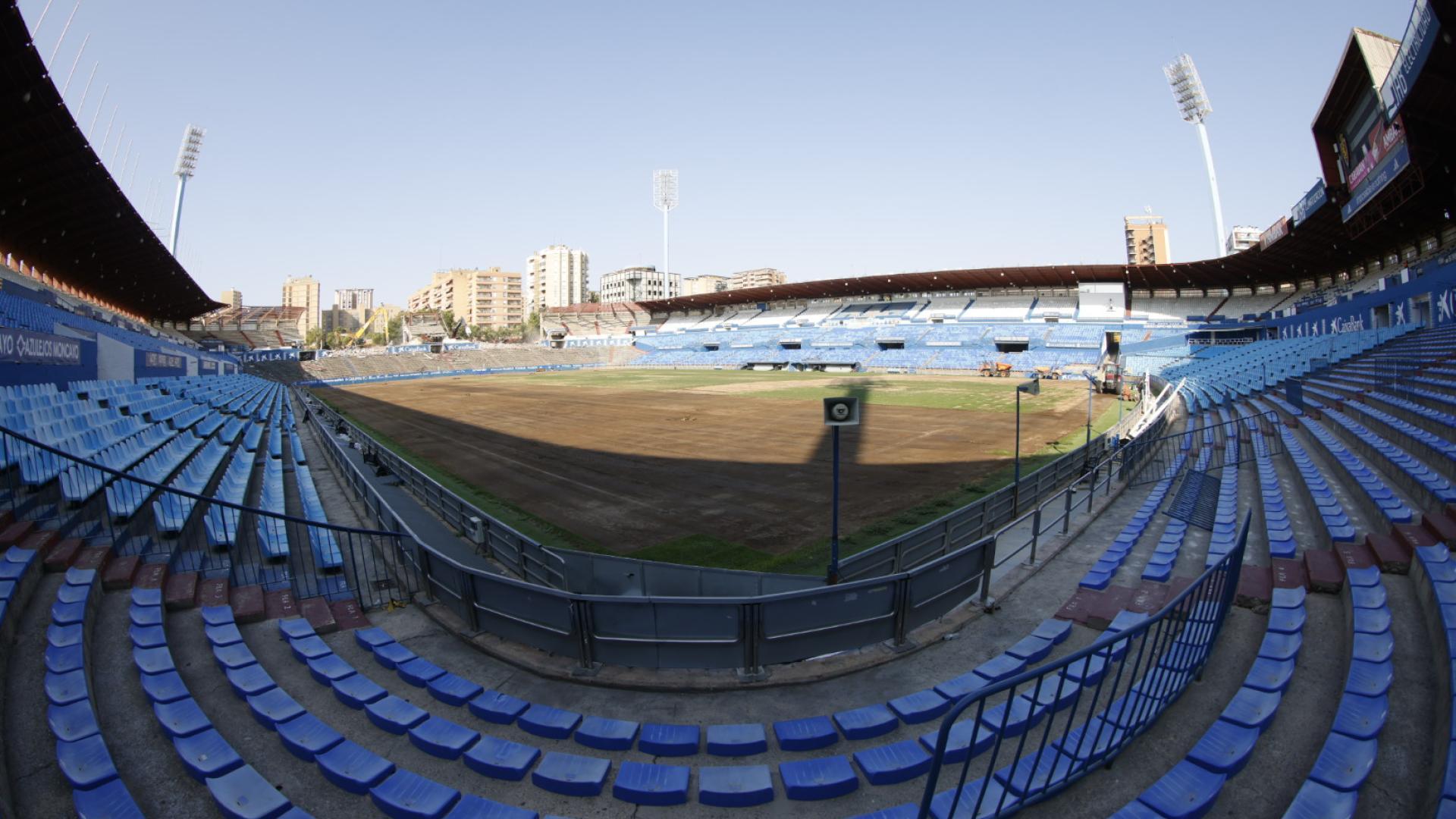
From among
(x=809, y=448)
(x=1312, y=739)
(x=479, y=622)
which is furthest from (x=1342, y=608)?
(x=809, y=448)

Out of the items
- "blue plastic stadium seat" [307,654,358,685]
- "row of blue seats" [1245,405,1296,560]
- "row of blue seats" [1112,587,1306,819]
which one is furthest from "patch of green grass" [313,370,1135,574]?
"row of blue seats" [1112,587,1306,819]

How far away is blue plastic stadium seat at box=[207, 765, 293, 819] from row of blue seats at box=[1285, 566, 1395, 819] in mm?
5935

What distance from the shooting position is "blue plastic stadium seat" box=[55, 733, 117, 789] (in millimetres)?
4004

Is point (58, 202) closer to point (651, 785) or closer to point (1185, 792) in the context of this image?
point (651, 785)

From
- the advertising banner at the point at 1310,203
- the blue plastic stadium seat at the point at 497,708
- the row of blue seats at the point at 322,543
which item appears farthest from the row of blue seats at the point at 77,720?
the advertising banner at the point at 1310,203

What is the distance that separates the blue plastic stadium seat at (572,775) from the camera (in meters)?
4.62

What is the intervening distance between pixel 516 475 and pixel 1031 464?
637 inches

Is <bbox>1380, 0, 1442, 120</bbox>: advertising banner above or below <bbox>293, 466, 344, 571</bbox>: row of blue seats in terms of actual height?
above

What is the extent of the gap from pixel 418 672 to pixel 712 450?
17566 mm

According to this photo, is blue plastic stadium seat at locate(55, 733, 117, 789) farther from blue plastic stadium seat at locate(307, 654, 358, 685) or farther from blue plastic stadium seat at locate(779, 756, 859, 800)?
blue plastic stadium seat at locate(779, 756, 859, 800)

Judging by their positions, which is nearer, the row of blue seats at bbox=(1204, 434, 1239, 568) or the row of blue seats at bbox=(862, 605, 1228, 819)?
the row of blue seats at bbox=(862, 605, 1228, 819)

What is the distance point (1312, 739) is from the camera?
4527mm

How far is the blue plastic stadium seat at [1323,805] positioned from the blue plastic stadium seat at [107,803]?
6.58 metres

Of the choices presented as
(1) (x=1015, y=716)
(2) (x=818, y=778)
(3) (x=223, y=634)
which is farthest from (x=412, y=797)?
(1) (x=1015, y=716)
